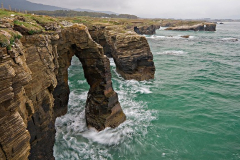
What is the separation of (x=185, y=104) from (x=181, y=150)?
334 inches

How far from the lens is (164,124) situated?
17.8 metres

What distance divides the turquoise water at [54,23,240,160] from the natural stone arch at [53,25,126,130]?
1.14 meters

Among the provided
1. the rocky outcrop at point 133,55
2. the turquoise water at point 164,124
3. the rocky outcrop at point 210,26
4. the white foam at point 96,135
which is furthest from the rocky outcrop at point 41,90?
the rocky outcrop at point 210,26

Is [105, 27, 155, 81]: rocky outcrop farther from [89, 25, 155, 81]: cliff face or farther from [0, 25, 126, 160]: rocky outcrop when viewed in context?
[0, 25, 126, 160]: rocky outcrop

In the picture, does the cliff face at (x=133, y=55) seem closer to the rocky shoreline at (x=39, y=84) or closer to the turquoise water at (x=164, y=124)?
the turquoise water at (x=164, y=124)

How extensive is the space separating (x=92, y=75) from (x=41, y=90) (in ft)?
21.2

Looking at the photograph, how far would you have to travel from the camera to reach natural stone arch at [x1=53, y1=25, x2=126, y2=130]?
14.6m

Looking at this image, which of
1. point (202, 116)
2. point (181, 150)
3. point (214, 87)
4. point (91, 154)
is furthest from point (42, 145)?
point (214, 87)

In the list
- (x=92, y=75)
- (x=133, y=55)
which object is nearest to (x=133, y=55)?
(x=133, y=55)

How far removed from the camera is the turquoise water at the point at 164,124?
14070mm

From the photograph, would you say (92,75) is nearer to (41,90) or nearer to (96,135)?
(96,135)

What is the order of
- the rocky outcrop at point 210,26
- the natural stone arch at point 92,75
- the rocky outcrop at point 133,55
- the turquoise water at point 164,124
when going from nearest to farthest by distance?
1. the turquoise water at point 164,124
2. the natural stone arch at point 92,75
3. the rocky outcrop at point 133,55
4. the rocky outcrop at point 210,26

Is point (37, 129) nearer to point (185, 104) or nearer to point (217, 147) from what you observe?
point (217, 147)

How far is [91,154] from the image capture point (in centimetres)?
1364
